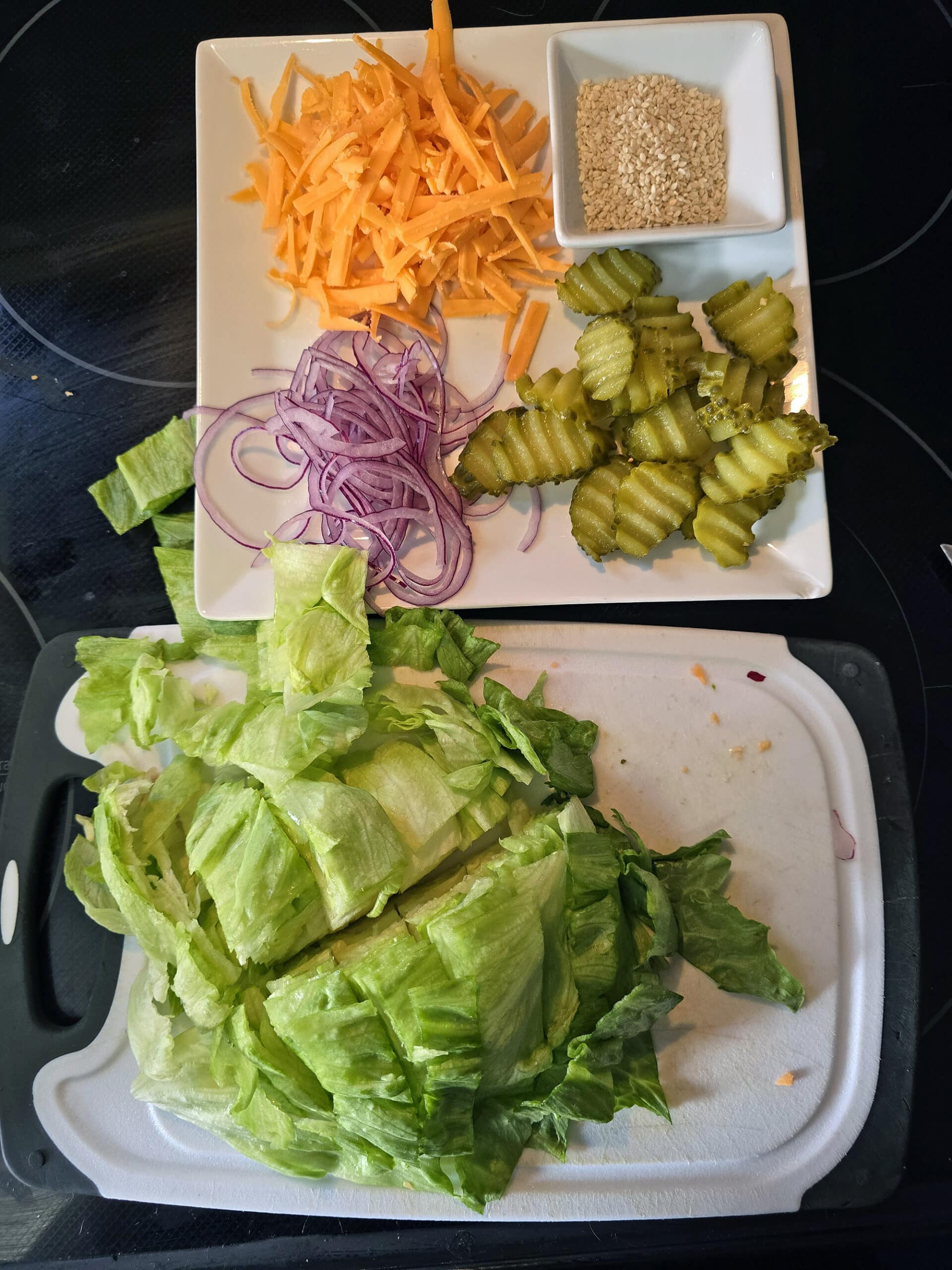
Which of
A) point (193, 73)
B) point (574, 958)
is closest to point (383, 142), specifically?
point (193, 73)

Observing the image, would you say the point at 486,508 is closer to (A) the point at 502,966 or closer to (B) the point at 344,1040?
(A) the point at 502,966

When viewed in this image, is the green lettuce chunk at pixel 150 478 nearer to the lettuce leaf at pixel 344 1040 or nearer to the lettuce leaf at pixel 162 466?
the lettuce leaf at pixel 162 466

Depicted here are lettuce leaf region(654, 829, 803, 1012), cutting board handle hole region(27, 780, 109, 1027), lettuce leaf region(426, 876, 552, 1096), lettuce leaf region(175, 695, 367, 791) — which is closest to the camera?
lettuce leaf region(426, 876, 552, 1096)

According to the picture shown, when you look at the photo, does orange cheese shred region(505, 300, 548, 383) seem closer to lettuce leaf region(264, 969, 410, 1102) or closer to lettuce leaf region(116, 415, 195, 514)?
lettuce leaf region(116, 415, 195, 514)

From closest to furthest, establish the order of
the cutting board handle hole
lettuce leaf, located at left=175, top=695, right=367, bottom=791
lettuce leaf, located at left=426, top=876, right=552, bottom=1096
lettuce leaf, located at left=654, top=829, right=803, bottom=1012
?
lettuce leaf, located at left=426, top=876, right=552, bottom=1096 < lettuce leaf, located at left=175, top=695, right=367, bottom=791 < lettuce leaf, located at left=654, top=829, right=803, bottom=1012 < the cutting board handle hole

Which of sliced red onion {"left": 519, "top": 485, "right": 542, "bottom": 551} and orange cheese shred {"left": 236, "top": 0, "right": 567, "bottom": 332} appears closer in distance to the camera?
orange cheese shred {"left": 236, "top": 0, "right": 567, "bottom": 332}

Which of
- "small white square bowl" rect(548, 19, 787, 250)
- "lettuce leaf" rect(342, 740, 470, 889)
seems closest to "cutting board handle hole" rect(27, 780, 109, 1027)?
"lettuce leaf" rect(342, 740, 470, 889)
